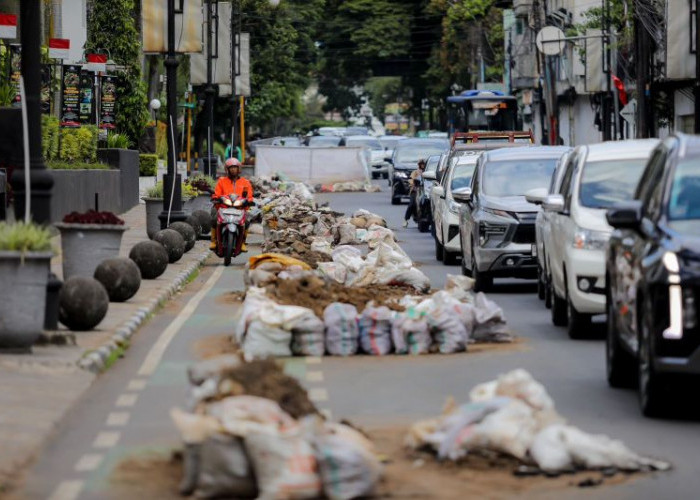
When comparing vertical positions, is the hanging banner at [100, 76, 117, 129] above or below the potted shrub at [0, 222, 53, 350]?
above

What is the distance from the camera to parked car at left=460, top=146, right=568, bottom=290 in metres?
22.0

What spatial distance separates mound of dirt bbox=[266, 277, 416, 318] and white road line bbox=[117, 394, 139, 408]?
347cm

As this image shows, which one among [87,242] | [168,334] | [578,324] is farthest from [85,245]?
[578,324]

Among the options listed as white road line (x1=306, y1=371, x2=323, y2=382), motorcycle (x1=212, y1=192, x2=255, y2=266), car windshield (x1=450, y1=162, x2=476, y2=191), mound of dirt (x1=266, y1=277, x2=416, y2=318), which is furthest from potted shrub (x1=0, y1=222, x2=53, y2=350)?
car windshield (x1=450, y1=162, x2=476, y2=191)

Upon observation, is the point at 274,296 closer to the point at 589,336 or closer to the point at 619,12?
the point at 589,336

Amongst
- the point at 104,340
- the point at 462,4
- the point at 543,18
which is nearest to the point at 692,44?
the point at 104,340

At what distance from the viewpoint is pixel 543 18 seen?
8194 cm

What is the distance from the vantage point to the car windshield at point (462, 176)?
3064 centimetres

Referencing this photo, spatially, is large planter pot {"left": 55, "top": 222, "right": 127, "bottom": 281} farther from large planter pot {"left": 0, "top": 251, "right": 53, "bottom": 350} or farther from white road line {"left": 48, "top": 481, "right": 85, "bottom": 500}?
white road line {"left": 48, "top": 481, "right": 85, "bottom": 500}

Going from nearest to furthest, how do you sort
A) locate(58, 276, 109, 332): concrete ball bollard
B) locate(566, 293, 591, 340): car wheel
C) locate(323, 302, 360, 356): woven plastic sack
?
locate(323, 302, 360, 356): woven plastic sack < locate(58, 276, 109, 332): concrete ball bollard < locate(566, 293, 591, 340): car wheel

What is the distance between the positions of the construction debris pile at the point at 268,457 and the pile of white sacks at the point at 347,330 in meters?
5.69

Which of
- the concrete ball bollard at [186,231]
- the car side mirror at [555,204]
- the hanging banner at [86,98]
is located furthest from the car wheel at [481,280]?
the hanging banner at [86,98]

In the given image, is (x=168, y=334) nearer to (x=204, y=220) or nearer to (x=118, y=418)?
(x=118, y=418)

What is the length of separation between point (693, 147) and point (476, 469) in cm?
402
